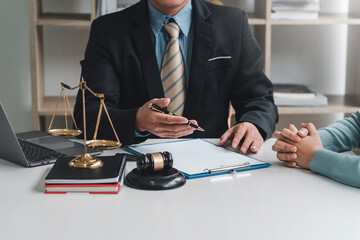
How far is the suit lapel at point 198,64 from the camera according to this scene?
1.82 meters

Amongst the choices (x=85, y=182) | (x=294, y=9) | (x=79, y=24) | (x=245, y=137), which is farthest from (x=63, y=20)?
(x=85, y=182)

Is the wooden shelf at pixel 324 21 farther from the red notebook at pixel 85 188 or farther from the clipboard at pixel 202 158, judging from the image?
the red notebook at pixel 85 188

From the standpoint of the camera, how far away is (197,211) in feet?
3.03

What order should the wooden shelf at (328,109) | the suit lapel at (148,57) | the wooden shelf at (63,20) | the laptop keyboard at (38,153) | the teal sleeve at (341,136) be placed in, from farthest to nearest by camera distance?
1. the wooden shelf at (328,109)
2. the wooden shelf at (63,20)
3. the suit lapel at (148,57)
4. the teal sleeve at (341,136)
5. the laptop keyboard at (38,153)

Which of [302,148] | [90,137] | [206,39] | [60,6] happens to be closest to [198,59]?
A: [206,39]

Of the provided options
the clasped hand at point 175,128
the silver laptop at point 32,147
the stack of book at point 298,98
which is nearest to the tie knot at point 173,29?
the clasped hand at point 175,128

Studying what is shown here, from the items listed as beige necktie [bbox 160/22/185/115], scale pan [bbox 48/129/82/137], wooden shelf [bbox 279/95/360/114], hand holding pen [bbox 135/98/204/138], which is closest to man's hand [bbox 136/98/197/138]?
hand holding pen [bbox 135/98/204/138]

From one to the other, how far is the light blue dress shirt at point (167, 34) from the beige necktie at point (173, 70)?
0.08 feet

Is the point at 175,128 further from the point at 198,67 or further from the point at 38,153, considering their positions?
the point at 198,67

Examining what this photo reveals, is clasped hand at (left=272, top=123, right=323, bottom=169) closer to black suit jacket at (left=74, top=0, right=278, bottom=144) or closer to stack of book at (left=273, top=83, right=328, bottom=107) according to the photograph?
black suit jacket at (left=74, top=0, right=278, bottom=144)

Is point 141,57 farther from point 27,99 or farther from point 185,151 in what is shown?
point 27,99

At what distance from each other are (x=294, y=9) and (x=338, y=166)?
160cm

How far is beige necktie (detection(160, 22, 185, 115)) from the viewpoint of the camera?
180 cm

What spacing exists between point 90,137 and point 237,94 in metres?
0.61
